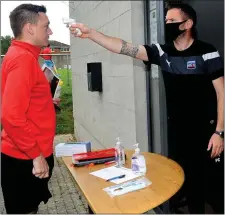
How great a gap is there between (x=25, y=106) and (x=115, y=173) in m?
0.75

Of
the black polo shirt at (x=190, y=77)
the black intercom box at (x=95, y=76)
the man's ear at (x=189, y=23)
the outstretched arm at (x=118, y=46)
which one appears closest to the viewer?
the black polo shirt at (x=190, y=77)

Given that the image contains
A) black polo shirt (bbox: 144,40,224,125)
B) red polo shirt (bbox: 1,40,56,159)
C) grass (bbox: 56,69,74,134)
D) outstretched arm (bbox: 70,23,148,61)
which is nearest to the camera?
red polo shirt (bbox: 1,40,56,159)

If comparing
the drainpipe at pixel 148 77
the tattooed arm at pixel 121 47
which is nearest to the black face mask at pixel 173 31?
the tattooed arm at pixel 121 47

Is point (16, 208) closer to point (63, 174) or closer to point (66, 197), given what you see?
point (66, 197)

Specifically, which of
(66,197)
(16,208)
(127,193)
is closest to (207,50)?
(127,193)

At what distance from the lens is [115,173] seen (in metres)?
2.15

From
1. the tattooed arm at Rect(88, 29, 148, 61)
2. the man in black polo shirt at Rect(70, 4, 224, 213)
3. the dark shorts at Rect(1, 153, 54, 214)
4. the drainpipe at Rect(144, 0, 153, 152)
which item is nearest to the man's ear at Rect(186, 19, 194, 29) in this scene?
the man in black polo shirt at Rect(70, 4, 224, 213)

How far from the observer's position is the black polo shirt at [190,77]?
Result: 8.16 feet

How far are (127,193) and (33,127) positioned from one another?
85 cm

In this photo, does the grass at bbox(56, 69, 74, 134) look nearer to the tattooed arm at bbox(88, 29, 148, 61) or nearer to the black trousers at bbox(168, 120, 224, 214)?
the tattooed arm at bbox(88, 29, 148, 61)

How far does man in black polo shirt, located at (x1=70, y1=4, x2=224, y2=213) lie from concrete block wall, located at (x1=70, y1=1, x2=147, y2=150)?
68 cm

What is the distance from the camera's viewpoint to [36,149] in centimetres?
216

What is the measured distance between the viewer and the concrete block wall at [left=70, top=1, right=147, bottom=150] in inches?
137

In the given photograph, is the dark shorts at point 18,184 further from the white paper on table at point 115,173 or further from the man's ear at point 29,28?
the man's ear at point 29,28
